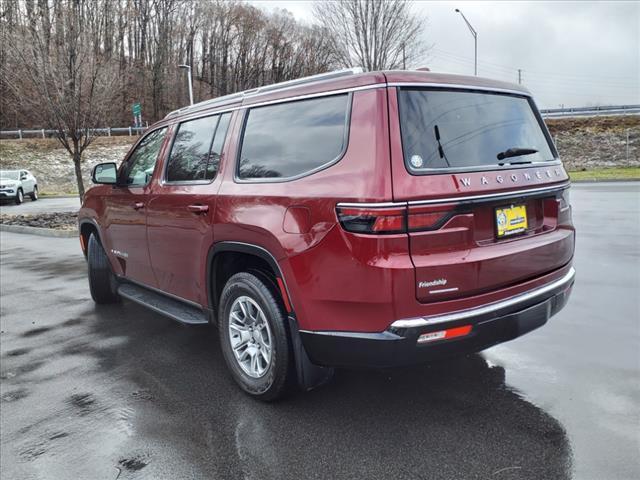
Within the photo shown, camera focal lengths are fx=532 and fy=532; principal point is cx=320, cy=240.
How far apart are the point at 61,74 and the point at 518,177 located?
1312 centimetres

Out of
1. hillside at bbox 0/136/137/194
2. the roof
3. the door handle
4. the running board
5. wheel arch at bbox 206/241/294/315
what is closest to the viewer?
the roof

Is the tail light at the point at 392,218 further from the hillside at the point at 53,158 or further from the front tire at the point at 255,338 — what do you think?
the hillside at the point at 53,158

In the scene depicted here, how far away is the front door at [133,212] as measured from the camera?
4566mm

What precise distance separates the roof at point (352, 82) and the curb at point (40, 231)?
9851 millimetres

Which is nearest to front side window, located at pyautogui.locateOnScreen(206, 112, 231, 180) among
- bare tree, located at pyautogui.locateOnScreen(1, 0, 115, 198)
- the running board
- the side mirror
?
the running board

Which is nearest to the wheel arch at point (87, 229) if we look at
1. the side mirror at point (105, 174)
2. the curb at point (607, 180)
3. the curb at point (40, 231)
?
the side mirror at point (105, 174)

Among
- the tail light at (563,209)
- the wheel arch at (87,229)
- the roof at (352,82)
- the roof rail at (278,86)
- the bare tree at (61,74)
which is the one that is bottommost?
the wheel arch at (87,229)

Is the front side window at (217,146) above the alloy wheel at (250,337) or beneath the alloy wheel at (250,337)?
above

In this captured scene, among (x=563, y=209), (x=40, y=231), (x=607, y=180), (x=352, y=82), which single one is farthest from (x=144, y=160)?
(x=607, y=180)

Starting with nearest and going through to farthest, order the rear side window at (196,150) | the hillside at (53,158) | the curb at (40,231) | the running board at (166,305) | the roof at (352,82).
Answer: the roof at (352,82), the rear side window at (196,150), the running board at (166,305), the curb at (40,231), the hillside at (53,158)

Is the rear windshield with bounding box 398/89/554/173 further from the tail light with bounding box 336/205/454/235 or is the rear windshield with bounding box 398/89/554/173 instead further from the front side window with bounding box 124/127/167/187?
the front side window with bounding box 124/127/167/187

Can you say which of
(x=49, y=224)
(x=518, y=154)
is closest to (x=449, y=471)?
(x=518, y=154)

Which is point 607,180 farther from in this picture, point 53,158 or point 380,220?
point 53,158

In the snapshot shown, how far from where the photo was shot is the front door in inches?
180
